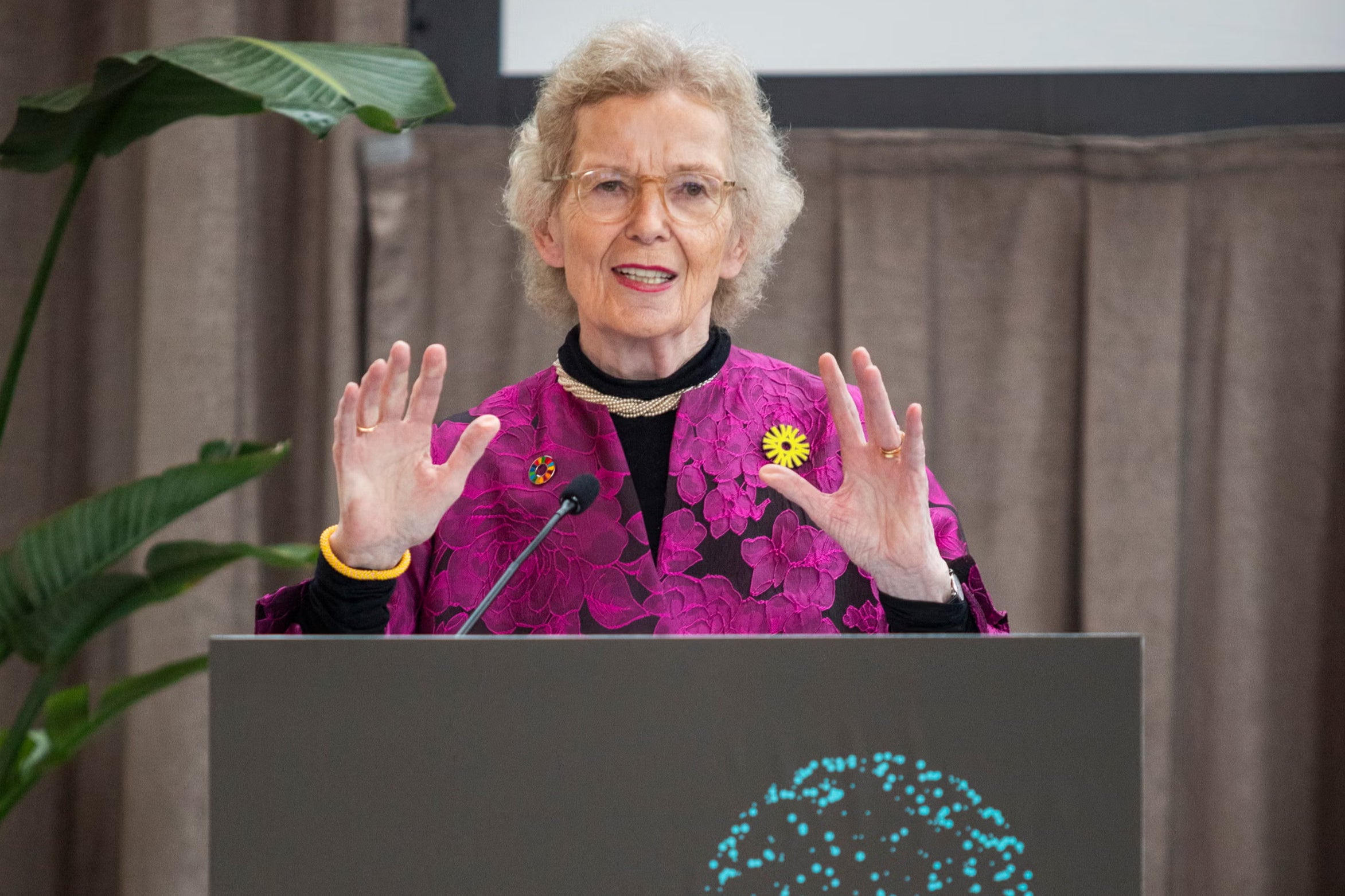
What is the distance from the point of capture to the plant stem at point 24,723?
5.32ft

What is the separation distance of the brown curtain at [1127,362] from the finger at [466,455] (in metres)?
1.42

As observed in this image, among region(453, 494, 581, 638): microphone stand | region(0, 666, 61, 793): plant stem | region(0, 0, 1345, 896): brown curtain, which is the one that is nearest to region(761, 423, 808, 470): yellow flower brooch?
region(453, 494, 581, 638): microphone stand

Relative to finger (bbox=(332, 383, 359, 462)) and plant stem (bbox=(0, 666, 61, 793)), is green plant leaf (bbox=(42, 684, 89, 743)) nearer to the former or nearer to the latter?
plant stem (bbox=(0, 666, 61, 793))

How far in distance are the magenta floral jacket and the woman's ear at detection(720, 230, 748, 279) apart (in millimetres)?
200

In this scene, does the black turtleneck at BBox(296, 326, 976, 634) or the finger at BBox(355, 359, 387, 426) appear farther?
the black turtleneck at BBox(296, 326, 976, 634)

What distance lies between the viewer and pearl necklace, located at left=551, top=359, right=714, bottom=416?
156 cm

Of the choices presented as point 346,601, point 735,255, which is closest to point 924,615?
point 346,601

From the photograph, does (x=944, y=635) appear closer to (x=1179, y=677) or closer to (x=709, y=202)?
(x=709, y=202)

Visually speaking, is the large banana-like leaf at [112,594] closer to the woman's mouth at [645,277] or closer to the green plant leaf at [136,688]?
the green plant leaf at [136,688]

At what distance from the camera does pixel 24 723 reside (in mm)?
1658

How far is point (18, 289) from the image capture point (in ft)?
8.53

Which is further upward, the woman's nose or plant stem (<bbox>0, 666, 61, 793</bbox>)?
the woman's nose

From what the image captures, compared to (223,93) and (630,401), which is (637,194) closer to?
(630,401)

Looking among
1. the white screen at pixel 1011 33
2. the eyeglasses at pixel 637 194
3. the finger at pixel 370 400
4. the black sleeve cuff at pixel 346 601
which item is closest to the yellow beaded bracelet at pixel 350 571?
the black sleeve cuff at pixel 346 601
